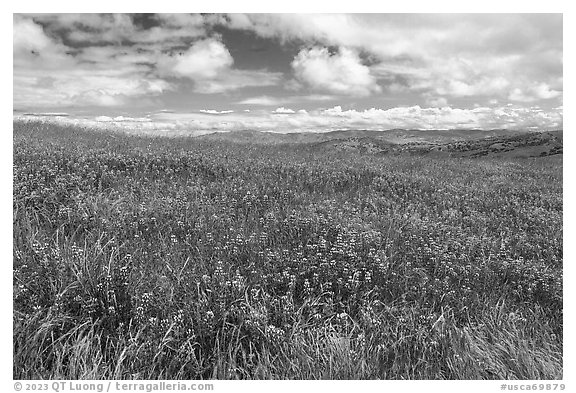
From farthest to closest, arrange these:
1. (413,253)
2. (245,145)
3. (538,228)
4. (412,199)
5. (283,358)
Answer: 1. (245,145)
2. (412,199)
3. (538,228)
4. (413,253)
5. (283,358)

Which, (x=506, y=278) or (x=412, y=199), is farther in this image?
(x=412, y=199)

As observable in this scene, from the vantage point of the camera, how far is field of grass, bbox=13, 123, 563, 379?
3625 millimetres

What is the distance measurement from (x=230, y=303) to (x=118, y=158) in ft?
18.5

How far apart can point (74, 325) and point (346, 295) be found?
2.51 metres

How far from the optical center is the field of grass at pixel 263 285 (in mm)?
3625

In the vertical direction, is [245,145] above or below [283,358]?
above

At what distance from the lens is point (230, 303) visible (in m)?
4.02

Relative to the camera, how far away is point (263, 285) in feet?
14.0
